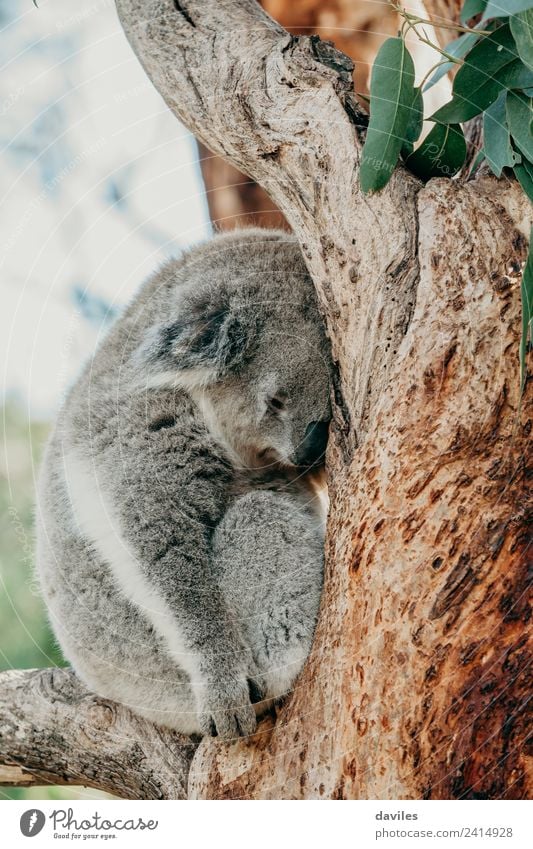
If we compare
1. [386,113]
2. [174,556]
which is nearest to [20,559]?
[174,556]

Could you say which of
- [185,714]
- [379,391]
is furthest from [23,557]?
[379,391]

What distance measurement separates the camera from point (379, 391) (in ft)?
4.82

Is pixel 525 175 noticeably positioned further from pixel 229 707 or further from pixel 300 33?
pixel 300 33

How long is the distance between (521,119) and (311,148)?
1.44ft

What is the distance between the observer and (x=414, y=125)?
67.5 inches

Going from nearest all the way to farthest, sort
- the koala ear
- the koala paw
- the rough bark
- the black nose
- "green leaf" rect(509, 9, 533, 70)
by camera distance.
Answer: "green leaf" rect(509, 9, 533, 70), the koala paw, the black nose, the koala ear, the rough bark

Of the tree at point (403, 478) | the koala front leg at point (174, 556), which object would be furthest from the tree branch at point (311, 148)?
the koala front leg at point (174, 556)

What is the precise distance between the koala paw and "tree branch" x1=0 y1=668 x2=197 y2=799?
28 centimetres

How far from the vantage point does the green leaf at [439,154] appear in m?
1.65

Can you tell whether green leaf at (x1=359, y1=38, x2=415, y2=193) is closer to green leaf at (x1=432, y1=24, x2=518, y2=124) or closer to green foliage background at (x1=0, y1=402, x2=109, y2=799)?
green leaf at (x1=432, y1=24, x2=518, y2=124)

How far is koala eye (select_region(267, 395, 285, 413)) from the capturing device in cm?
183

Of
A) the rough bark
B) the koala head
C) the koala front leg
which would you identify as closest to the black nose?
the koala head
